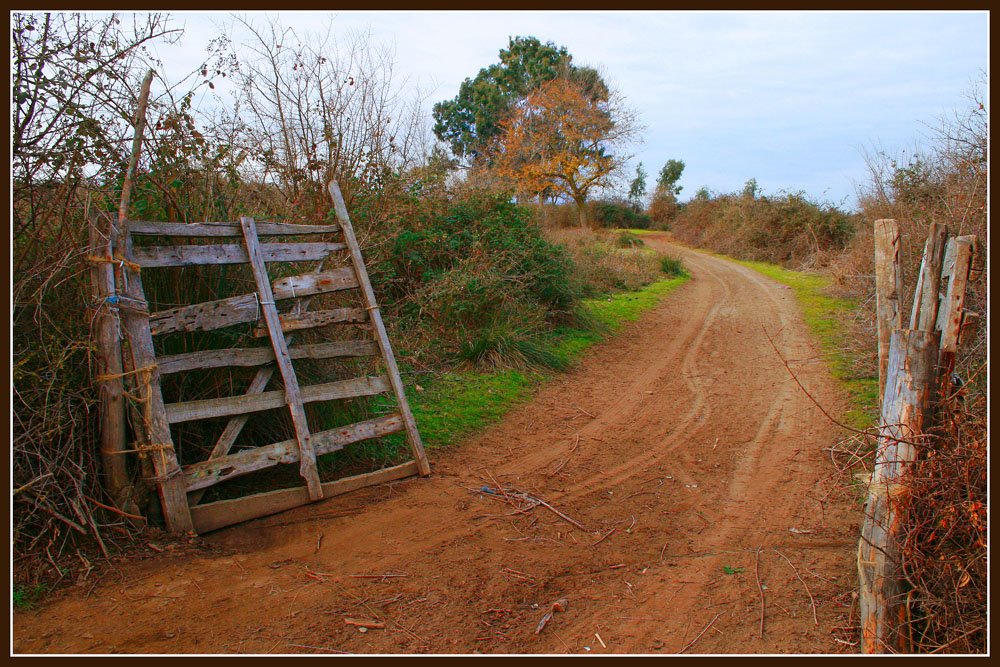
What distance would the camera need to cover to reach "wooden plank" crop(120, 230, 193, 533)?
4.88 metres

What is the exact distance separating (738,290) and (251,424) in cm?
1673

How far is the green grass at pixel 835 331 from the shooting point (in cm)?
824

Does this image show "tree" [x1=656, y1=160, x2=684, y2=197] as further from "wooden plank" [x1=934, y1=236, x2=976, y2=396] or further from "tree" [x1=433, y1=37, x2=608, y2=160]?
"wooden plank" [x1=934, y1=236, x2=976, y2=396]

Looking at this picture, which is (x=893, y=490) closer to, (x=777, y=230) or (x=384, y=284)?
(x=384, y=284)

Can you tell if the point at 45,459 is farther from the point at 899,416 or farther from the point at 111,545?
the point at 899,416

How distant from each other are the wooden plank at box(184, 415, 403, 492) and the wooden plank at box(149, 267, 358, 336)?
96cm

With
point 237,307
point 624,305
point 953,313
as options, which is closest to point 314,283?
point 237,307

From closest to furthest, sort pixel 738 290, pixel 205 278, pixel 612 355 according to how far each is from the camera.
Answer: pixel 205 278, pixel 612 355, pixel 738 290

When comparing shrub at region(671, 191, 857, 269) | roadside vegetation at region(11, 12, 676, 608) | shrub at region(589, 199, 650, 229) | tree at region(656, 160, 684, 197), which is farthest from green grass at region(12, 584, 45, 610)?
tree at region(656, 160, 684, 197)

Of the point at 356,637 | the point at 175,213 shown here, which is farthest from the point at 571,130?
the point at 356,637

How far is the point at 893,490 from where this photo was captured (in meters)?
3.79

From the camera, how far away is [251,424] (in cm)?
590

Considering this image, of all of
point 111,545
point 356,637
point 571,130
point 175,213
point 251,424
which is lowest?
point 356,637

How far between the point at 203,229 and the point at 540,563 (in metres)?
3.60
